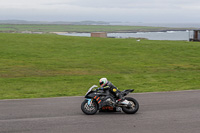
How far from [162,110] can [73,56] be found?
2242cm

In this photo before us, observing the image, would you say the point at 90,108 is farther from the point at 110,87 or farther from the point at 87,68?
the point at 87,68

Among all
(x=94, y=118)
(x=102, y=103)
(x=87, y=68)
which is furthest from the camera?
(x=87, y=68)

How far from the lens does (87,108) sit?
11047 mm

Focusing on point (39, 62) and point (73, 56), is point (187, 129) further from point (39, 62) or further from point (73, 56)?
point (73, 56)

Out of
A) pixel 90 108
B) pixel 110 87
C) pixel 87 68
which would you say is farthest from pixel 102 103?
pixel 87 68

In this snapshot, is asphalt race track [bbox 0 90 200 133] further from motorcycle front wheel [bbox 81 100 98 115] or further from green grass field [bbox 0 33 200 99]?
green grass field [bbox 0 33 200 99]

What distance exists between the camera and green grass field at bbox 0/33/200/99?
58.9 ft

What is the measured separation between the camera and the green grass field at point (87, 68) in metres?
17.9

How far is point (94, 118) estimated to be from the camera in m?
10.6

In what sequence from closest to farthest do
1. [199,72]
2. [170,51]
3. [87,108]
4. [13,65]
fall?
1. [87,108]
2. [199,72]
3. [13,65]
4. [170,51]

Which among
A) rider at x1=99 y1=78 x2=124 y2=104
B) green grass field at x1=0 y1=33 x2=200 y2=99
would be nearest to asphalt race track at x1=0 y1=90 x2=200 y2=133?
rider at x1=99 y1=78 x2=124 y2=104

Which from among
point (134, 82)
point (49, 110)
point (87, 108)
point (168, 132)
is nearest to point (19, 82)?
point (134, 82)

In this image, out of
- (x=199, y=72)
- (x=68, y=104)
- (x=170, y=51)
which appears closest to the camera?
(x=68, y=104)

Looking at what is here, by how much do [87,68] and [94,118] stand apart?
15515 mm
